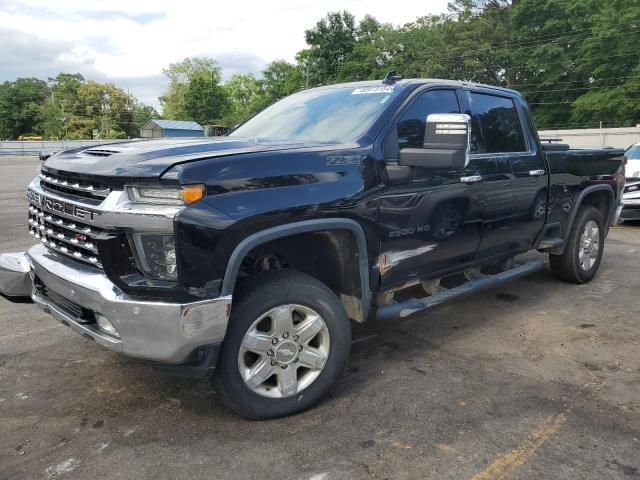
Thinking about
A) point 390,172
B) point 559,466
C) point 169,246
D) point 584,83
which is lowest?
point 559,466

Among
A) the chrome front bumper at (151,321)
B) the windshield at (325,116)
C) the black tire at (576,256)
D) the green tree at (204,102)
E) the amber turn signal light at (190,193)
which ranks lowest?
the black tire at (576,256)

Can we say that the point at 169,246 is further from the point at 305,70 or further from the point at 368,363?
the point at 305,70

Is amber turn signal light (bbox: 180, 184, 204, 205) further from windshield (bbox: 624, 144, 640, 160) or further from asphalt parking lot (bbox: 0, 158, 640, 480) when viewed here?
windshield (bbox: 624, 144, 640, 160)

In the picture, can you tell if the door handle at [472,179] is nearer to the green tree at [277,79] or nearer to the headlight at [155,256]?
the headlight at [155,256]

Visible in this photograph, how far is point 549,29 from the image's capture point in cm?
4328

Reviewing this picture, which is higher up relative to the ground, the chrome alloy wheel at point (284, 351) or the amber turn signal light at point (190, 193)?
the amber turn signal light at point (190, 193)

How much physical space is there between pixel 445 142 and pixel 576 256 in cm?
314

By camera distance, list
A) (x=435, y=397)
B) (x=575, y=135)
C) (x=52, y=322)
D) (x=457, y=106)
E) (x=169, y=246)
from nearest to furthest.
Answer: (x=169, y=246) → (x=435, y=397) → (x=457, y=106) → (x=52, y=322) → (x=575, y=135)

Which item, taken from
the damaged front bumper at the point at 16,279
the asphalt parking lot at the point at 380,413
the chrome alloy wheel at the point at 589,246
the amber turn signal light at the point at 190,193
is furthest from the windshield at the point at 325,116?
the chrome alloy wheel at the point at 589,246

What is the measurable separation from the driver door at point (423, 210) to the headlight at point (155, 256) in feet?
4.40

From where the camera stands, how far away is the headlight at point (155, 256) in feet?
8.33

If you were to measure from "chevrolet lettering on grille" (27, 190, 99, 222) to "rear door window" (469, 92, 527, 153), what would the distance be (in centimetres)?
278

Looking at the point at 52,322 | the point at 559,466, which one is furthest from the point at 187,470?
the point at 52,322

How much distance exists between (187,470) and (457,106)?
3.14m
